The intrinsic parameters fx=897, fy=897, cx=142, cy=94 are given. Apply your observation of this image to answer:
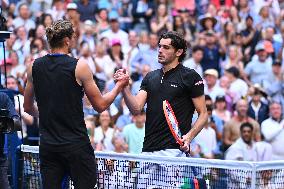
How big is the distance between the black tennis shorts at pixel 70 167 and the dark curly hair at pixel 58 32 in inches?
37.6

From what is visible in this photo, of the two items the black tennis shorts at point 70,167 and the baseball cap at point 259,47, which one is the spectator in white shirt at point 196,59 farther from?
the black tennis shorts at point 70,167

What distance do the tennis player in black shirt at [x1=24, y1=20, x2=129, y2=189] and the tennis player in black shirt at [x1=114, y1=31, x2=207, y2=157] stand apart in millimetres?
968

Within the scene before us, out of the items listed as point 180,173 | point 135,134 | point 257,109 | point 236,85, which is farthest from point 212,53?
point 180,173

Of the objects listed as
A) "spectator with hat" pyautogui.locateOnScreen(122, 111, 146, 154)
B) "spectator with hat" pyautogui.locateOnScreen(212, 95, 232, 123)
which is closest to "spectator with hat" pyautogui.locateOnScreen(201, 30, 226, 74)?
"spectator with hat" pyautogui.locateOnScreen(212, 95, 232, 123)

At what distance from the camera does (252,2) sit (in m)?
22.3

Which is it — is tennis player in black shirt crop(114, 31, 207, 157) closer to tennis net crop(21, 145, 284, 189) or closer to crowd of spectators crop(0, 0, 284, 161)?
tennis net crop(21, 145, 284, 189)

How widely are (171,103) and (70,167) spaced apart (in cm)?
144

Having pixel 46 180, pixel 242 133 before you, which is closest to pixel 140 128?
pixel 242 133

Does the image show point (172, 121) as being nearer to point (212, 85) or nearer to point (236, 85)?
point (212, 85)

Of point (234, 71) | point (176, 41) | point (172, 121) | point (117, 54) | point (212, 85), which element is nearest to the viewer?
point (172, 121)

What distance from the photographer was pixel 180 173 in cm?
861

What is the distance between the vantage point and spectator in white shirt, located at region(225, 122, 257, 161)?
14719 millimetres

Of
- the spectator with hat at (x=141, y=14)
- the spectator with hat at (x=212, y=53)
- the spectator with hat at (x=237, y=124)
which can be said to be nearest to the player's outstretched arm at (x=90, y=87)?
the spectator with hat at (x=237, y=124)

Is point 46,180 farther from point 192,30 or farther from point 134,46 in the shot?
point 192,30
